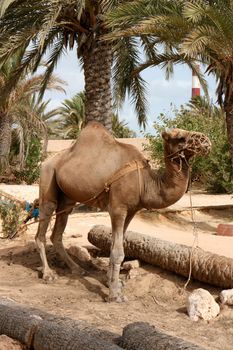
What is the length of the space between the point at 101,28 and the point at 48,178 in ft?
20.9

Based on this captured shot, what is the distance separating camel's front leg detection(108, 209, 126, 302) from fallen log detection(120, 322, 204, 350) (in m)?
2.10

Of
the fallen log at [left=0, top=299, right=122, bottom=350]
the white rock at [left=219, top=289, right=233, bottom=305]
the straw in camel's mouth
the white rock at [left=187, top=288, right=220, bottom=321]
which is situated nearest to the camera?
the fallen log at [left=0, top=299, right=122, bottom=350]

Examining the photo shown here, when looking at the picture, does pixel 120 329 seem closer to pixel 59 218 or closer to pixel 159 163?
pixel 59 218

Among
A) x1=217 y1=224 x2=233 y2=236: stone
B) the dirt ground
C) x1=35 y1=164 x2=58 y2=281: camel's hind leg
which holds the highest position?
x1=35 y1=164 x2=58 y2=281: camel's hind leg

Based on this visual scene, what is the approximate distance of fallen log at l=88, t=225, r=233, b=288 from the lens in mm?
6203

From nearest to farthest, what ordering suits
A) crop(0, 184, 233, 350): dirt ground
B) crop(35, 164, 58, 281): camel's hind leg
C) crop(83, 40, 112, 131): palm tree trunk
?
1. crop(0, 184, 233, 350): dirt ground
2. crop(35, 164, 58, 281): camel's hind leg
3. crop(83, 40, 112, 131): palm tree trunk

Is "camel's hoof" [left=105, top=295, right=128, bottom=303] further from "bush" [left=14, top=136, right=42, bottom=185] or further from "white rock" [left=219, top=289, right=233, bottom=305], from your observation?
"bush" [left=14, top=136, right=42, bottom=185]

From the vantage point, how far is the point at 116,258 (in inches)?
249

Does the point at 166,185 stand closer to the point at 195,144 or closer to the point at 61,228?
the point at 195,144

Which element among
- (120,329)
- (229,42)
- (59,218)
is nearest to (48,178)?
(59,218)

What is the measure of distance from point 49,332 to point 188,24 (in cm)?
779

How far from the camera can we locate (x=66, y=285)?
7.00 m

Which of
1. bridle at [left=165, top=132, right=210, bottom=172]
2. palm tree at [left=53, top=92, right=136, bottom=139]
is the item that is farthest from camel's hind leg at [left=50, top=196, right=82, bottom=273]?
palm tree at [left=53, top=92, right=136, bottom=139]

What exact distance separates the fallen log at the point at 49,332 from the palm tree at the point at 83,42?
7.12 m
